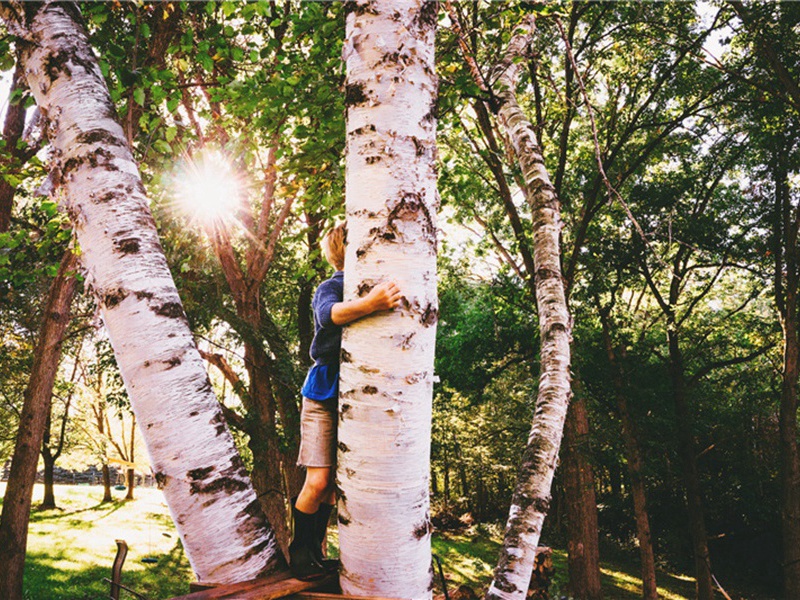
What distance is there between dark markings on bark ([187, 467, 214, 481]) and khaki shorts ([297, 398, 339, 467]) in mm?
575

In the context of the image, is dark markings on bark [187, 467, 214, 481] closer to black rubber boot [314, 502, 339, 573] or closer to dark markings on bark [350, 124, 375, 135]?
black rubber boot [314, 502, 339, 573]

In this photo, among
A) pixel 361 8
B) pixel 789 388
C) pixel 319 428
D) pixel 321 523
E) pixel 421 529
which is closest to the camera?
pixel 421 529

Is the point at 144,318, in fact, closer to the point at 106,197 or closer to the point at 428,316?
the point at 106,197

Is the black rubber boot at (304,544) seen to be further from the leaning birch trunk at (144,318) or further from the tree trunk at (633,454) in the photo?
the tree trunk at (633,454)

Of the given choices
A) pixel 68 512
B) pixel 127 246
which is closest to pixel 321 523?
pixel 127 246

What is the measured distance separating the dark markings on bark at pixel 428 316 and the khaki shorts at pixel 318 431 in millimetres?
711

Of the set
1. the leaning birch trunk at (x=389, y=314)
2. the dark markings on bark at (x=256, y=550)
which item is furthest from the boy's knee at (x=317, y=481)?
the leaning birch trunk at (x=389, y=314)

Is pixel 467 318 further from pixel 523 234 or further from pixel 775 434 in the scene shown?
pixel 775 434

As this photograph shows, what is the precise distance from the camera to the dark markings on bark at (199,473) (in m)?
1.49

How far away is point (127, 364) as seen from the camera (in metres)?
1.57

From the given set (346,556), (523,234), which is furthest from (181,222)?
(346,556)

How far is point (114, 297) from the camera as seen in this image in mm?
1599

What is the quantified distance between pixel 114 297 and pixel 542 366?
244 centimetres

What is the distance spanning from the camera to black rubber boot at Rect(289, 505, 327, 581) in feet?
5.88
